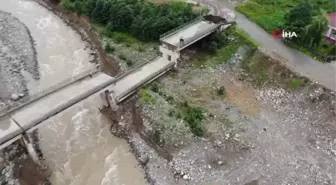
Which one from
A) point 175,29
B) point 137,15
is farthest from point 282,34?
point 137,15

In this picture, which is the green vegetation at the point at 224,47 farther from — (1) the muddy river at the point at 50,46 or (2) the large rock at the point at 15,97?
(2) the large rock at the point at 15,97

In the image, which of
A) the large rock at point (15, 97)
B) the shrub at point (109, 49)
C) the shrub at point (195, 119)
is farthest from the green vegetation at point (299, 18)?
the large rock at point (15, 97)

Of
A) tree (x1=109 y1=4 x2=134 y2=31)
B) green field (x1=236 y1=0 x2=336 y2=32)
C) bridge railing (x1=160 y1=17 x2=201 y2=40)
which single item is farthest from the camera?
tree (x1=109 y1=4 x2=134 y2=31)

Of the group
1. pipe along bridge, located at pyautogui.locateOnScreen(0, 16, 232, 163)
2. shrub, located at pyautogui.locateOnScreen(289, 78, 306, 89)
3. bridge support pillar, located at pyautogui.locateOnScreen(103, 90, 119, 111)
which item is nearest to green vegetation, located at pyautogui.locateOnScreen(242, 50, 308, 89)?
shrub, located at pyautogui.locateOnScreen(289, 78, 306, 89)

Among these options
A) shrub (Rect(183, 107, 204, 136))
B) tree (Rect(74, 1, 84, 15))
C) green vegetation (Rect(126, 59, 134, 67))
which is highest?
tree (Rect(74, 1, 84, 15))

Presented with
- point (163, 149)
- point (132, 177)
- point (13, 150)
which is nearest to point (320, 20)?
point (163, 149)

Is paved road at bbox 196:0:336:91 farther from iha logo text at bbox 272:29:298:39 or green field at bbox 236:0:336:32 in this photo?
green field at bbox 236:0:336:32

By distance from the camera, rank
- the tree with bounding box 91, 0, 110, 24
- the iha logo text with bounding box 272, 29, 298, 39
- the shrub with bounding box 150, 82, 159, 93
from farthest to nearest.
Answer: the tree with bounding box 91, 0, 110, 24
the iha logo text with bounding box 272, 29, 298, 39
the shrub with bounding box 150, 82, 159, 93
